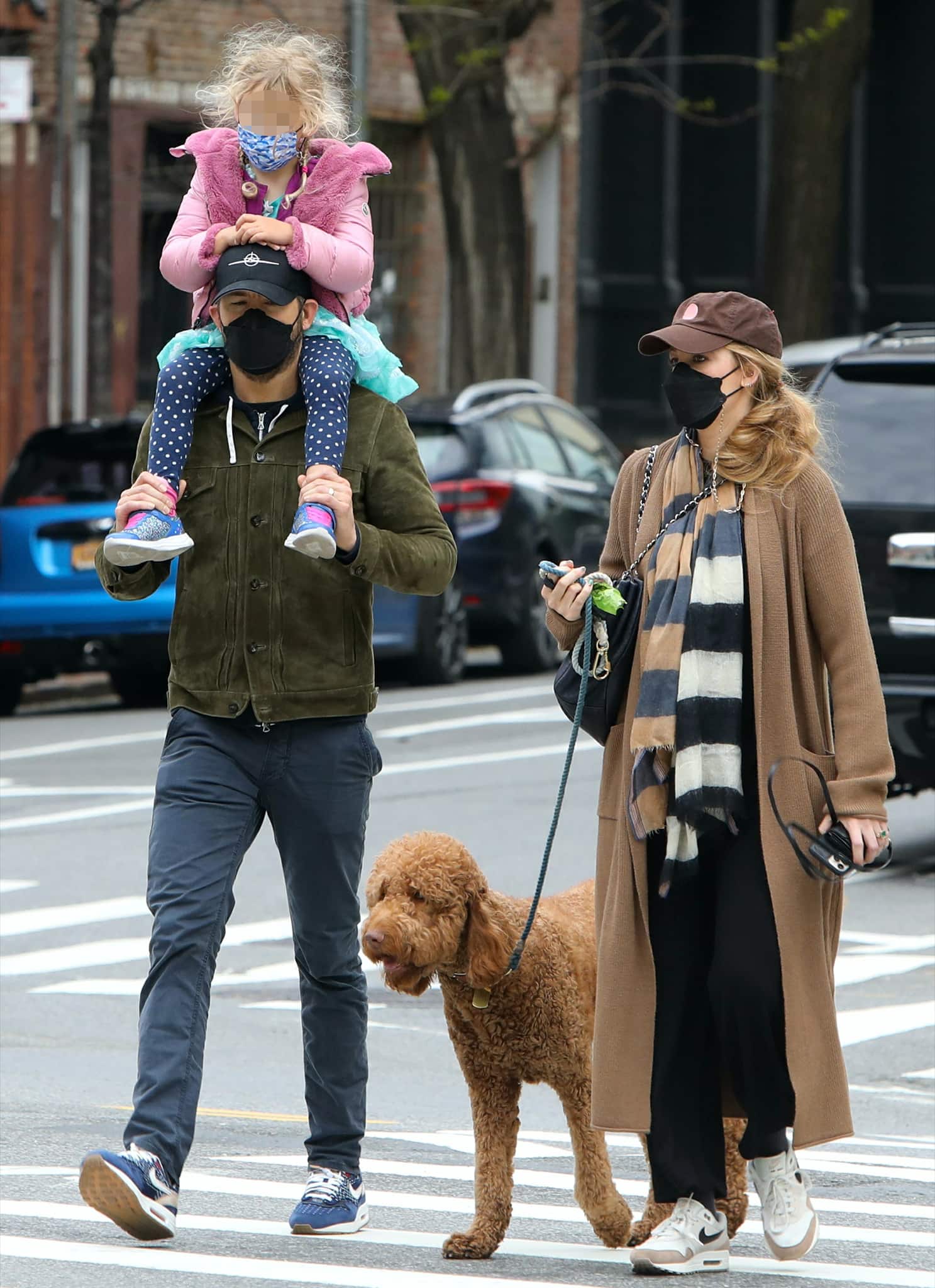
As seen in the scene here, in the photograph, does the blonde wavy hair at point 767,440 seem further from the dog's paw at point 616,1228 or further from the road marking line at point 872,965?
the road marking line at point 872,965

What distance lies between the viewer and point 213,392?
17.3 ft

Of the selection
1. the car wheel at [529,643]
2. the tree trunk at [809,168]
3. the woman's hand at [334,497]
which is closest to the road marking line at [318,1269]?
the woman's hand at [334,497]

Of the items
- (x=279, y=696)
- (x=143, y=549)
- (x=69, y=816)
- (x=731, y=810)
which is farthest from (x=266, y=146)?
(x=69, y=816)

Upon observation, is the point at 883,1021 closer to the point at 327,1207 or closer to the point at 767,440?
the point at 327,1207

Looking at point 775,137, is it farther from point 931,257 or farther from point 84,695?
point 84,695

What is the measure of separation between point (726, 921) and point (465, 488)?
1214cm

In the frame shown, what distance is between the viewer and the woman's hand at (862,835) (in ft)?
15.9

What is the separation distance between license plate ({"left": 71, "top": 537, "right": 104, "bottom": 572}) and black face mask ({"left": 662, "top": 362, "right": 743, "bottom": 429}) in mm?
10727

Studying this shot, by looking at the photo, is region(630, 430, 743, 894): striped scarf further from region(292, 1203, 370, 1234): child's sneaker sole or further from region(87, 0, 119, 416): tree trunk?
region(87, 0, 119, 416): tree trunk

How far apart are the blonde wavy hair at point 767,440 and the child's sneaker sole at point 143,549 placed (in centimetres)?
107

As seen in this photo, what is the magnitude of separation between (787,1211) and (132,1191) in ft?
4.14

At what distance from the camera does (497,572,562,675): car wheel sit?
57.9 ft

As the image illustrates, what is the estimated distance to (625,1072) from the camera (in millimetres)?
4910

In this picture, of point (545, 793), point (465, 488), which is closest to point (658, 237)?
point (465, 488)
